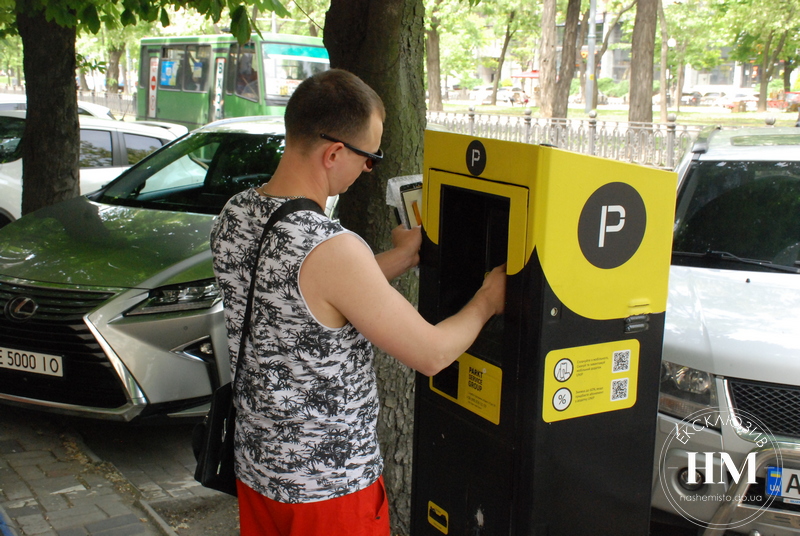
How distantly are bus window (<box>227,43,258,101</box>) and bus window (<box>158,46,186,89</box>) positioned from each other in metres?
2.33

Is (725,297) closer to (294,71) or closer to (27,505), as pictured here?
(27,505)

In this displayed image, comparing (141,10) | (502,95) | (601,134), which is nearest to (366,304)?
(141,10)

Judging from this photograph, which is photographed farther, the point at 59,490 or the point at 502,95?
the point at 502,95

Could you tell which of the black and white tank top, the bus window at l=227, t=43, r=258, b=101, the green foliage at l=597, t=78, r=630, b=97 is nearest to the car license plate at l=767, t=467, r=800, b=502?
the black and white tank top

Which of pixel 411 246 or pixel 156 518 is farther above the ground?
pixel 411 246

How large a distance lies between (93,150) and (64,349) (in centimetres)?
486

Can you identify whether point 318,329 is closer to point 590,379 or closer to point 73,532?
point 590,379

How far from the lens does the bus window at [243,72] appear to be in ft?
56.1

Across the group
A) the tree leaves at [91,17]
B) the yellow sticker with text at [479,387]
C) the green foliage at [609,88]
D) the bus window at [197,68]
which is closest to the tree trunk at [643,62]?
the bus window at [197,68]

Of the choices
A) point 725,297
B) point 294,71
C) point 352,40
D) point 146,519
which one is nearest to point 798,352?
point 725,297

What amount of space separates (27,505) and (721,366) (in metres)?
2.85

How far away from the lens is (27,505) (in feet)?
11.0

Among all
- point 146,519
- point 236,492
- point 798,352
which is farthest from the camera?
point 146,519

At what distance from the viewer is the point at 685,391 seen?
119 inches
